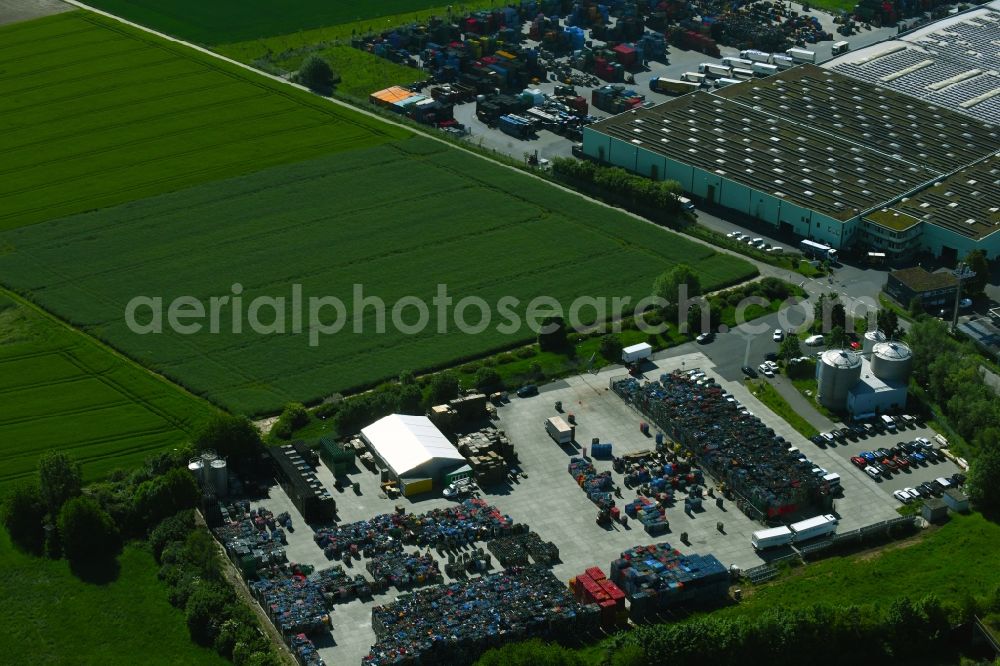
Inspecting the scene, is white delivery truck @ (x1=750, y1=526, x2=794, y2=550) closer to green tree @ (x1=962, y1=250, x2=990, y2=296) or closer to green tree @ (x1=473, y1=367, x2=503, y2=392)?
green tree @ (x1=473, y1=367, x2=503, y2=392)

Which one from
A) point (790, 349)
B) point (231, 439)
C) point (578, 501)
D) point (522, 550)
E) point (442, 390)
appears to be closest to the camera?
point (522, 550)

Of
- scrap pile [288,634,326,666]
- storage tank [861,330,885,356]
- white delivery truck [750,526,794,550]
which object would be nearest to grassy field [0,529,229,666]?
scrap pile [288,634,326,666]

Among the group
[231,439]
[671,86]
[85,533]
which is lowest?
[671,86]

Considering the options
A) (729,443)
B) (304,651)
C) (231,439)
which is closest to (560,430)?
(729,443)

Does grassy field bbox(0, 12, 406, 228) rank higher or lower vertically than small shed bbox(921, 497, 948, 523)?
higher

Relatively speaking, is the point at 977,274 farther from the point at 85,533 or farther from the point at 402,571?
the point at 85,533

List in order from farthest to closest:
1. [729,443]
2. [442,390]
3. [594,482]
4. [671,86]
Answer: [671,86] < [442,390] < [729,443] < [594,482]

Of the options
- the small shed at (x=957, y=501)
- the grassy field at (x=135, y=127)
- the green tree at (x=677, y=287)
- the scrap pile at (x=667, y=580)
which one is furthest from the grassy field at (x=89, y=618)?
the grassy field at (x=135, y=127)
